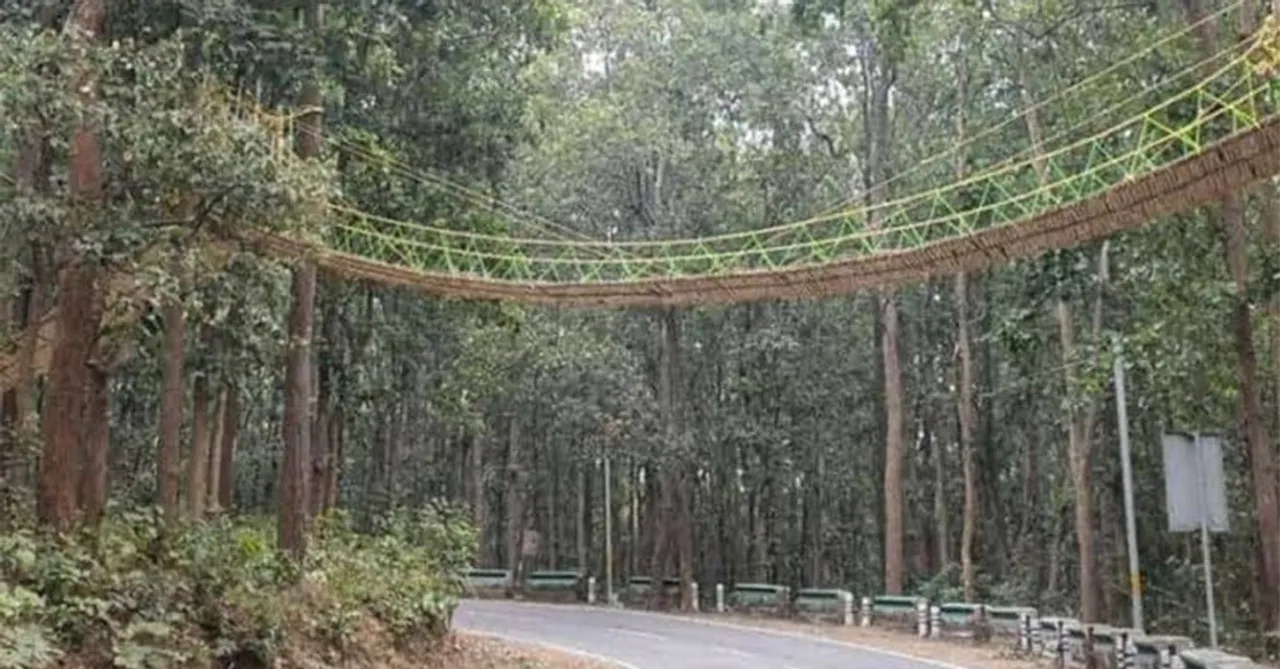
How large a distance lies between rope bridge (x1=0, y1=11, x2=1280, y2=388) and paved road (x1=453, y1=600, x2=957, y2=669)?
5235 mm

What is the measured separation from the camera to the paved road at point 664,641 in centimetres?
1619

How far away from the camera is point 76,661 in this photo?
8148 mm

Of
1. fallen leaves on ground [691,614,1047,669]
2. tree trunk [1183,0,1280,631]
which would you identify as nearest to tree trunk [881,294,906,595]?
fallen leaves on ground [691,614,1047,669]

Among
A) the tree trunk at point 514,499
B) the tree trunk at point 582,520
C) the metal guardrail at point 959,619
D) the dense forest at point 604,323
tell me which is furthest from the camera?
the tree trunk at point 582,520

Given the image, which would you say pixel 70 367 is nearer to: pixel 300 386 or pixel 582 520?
pixel 300 386

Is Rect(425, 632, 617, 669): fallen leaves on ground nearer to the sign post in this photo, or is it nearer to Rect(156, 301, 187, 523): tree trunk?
Rect(156, 301, 187, 523): tree trunk

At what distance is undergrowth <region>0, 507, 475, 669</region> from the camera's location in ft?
27.2

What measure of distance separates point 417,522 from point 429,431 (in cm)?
2160

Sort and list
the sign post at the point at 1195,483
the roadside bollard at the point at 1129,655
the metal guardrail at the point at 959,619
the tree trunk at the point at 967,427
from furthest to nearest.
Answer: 1. the tree trunk at the point at 967,427
2. the roadside bollard at the point at 1129,655
3. the metal guardrail at the point at 959,619
4. the sign post at the point at 1195,483

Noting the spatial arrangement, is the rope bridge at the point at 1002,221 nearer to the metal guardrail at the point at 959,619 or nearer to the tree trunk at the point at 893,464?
the metal guardrail at the point at 959,619

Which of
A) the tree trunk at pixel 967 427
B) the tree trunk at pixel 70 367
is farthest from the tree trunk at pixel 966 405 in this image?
the tree trunk at pixel 70 367

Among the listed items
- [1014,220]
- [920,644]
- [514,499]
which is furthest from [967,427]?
[1014,220]

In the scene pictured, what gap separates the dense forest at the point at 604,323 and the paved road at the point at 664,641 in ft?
9.48

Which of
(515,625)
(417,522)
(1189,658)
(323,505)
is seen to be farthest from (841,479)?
(1189,658)
